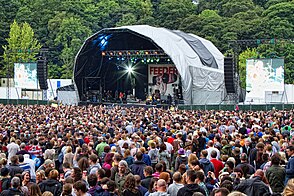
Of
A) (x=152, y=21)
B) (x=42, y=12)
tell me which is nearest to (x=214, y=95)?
(x=152, y=21)

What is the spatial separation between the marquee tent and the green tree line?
12.7 meters

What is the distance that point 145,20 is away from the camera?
6894 cm

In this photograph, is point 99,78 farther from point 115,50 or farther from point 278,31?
point 278,31

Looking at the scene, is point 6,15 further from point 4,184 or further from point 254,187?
point 254,187

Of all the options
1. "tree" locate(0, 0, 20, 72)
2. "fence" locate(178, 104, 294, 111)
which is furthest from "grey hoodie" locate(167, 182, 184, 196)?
"tree" locate(0, 0, 20, 72)

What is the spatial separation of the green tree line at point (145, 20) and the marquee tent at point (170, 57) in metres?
12.7

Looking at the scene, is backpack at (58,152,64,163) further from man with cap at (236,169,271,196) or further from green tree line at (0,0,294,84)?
green tree line at (0,0,294,84)

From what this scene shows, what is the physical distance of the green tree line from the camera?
62.2 metres

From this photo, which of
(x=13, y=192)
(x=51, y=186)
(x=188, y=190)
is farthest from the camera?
(x=51, y=186)

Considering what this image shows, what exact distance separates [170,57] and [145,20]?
30185 mm

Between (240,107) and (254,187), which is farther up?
(240,107)

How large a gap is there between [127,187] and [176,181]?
702mm

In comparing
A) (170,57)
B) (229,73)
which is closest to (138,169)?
(229,73)

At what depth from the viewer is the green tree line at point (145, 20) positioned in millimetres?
62188
